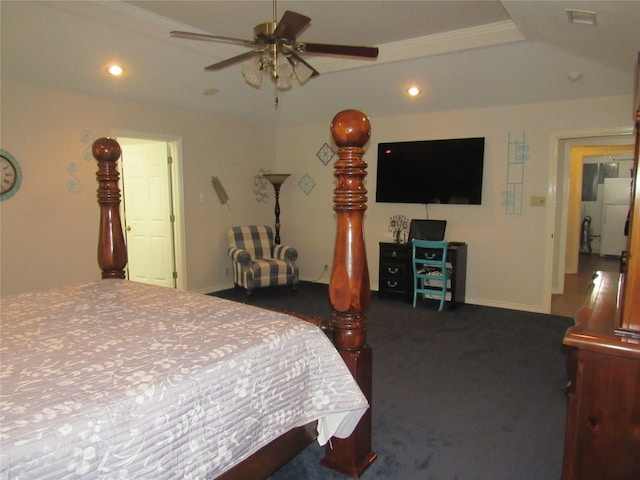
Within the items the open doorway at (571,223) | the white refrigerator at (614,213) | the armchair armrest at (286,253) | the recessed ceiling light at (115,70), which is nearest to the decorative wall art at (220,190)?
the armchair armrest at (286,253)

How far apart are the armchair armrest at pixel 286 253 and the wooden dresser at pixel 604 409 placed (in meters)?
4.47

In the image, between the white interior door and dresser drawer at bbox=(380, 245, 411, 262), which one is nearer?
dresser drawer at bbox=(380, 245, 411, 262)

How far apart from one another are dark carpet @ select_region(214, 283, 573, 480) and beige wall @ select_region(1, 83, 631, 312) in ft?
2.87

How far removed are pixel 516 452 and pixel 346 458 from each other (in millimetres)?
943

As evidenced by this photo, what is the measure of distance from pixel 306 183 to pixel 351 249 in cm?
481

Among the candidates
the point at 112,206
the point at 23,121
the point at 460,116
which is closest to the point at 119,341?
the point at 112,206

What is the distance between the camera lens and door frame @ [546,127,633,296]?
457 cm

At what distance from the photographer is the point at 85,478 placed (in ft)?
3.23

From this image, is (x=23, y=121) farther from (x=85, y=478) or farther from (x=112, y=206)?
(x=85, y=478)

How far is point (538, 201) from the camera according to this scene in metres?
4.85

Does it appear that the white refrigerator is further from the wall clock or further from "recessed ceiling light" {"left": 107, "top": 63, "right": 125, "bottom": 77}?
the wall clock

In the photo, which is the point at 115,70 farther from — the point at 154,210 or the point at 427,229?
the point at 427,229

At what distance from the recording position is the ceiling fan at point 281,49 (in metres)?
2.42

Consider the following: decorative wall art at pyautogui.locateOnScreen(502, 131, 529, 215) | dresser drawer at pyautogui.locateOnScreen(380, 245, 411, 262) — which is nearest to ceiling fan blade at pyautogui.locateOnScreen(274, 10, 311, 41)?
dresser drawer at pyautogui.locateOnScreen(380, 245, 411, 262)
